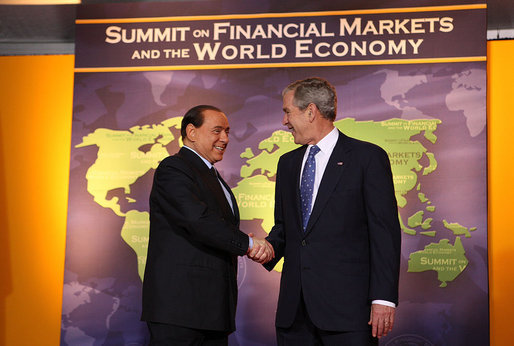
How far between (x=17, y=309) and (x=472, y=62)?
3856mm

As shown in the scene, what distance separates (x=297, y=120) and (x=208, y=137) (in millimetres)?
615

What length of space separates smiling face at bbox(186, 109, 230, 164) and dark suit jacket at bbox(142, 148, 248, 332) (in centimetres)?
22

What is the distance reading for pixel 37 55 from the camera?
5445 mm

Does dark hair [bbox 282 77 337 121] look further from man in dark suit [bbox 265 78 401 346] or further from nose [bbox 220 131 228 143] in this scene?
nose [bbox 220 131 228 143]

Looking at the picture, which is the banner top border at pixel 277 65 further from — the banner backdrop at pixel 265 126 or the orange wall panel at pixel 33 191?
the orange wall panel at pixel 33 191

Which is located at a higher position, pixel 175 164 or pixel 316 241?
pixel 175 164

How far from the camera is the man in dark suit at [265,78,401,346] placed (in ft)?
8.44

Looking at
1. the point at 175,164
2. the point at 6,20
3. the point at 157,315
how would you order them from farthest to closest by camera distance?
the point at 6,20
the point at 175,164
the point at 157,315

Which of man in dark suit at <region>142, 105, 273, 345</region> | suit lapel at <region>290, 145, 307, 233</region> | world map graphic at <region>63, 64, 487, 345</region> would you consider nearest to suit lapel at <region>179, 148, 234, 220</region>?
man in dark suit at <region>142, 105, 273, 345</region>

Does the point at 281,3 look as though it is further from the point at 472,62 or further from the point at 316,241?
the point at 316,241

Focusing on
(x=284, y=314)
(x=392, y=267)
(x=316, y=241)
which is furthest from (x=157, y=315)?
(x=392, y=267)

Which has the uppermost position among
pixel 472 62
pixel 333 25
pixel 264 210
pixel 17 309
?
pixel 333 25

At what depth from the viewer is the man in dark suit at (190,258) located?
9.71 ft

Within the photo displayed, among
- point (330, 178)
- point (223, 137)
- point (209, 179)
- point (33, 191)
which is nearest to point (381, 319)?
point (330, 178)
